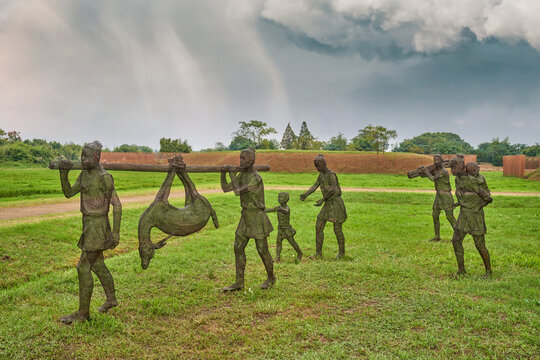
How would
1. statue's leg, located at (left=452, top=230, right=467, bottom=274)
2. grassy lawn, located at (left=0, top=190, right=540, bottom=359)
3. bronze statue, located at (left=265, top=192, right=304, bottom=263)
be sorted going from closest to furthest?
1. grassy lawn, located at (left=0, top=190, right=540, bottom=359)
2. statue's leg, located at (left=452, top=230, right=467, bottom=274)
3. bronze statue, located at (left=265, top=192, right=304, bottom=263)

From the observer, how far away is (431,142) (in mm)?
93812

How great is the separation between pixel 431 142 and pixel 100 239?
10070 cm

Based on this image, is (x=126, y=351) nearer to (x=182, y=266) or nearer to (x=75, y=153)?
(x=182, y=266)

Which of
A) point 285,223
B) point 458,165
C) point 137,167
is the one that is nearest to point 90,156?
point 137,167

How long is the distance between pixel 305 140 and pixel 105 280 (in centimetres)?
8123

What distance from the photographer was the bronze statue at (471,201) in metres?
7.36

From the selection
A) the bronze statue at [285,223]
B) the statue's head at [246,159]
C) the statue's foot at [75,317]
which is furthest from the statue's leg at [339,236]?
the statue's foot at [75,317]

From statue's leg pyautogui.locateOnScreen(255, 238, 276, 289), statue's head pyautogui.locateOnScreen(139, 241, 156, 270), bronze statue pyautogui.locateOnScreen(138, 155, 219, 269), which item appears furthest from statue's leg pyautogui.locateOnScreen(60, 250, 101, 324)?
statue's leg pyautogui.locateOnScreen(255, 238, 276, 289)

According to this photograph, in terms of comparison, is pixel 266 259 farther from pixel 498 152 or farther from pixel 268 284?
pixel 498 152

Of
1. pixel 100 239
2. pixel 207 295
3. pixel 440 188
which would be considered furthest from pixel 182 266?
pixel 440 188

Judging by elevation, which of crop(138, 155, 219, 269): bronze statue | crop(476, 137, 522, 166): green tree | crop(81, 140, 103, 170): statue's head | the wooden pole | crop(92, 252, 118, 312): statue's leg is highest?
crop(476, 137, 522, 166): green tree

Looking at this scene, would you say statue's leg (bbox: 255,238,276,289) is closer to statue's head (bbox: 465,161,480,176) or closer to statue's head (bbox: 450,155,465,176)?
statue's head (bbox: 450,155,465,176)

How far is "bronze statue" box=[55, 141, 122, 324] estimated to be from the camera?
539cm

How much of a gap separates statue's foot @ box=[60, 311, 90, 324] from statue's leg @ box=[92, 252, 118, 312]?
0.93 feet
